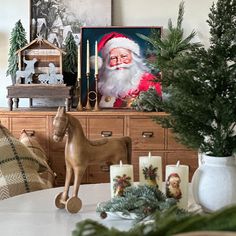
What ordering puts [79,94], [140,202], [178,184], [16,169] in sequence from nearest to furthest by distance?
[140,202] < [178,184] < [16,169] < [79,94]

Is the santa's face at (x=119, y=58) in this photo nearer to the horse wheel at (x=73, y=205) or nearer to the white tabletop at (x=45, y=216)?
the white tabletop at (x=45, y=216)

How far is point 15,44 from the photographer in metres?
3.62

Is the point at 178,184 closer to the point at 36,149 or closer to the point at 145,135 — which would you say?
the point at 36,149

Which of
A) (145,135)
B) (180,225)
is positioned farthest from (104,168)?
(180,225)

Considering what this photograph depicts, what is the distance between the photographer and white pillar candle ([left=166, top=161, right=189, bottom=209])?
138cm

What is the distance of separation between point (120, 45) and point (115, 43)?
41 mm

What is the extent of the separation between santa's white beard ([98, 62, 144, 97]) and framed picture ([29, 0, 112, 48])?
0.34 metres

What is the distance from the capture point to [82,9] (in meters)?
3.62

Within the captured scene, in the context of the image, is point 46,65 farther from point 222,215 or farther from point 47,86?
point 222,215

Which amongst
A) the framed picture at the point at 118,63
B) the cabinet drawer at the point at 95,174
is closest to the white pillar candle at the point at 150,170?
the cabinet drawer at the point at 95,174

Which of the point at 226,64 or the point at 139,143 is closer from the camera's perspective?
the point at 226,64

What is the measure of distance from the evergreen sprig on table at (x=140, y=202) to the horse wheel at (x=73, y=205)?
3.4 inches

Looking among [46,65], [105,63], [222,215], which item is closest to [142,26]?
[105,63]

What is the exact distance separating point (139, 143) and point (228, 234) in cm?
293
